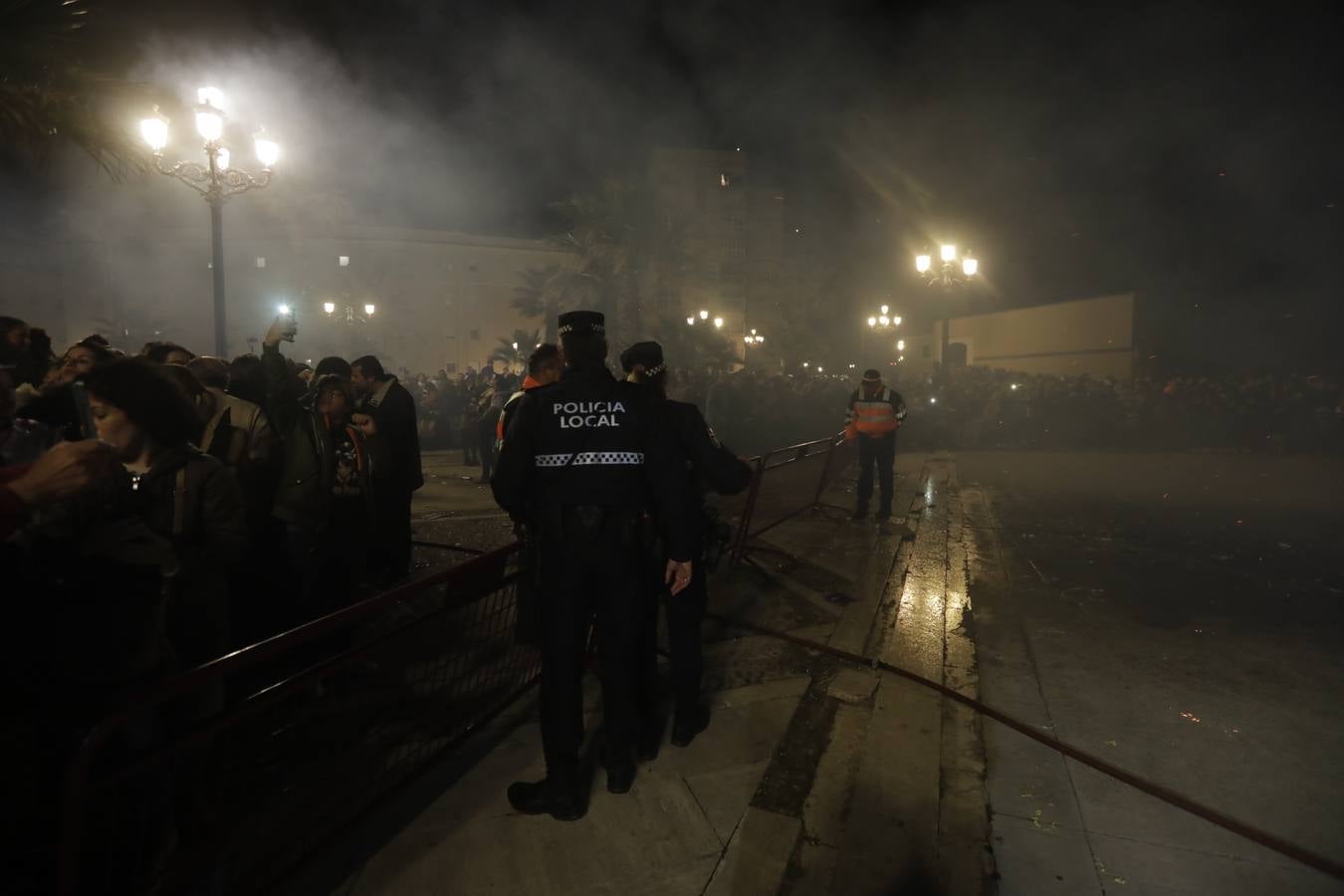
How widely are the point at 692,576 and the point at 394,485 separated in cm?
257

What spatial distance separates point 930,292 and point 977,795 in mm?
40460

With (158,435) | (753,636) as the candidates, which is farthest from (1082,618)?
(158,435)

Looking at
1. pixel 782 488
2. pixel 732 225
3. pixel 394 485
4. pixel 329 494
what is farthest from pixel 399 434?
pixel 732 225

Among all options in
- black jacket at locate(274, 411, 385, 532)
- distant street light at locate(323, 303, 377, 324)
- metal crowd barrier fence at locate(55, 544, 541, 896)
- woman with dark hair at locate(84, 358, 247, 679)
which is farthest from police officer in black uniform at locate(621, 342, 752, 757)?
distant street light at locate(323, 303, 377, 324)

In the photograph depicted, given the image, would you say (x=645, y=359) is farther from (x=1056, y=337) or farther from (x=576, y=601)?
(x=1056, y=337)

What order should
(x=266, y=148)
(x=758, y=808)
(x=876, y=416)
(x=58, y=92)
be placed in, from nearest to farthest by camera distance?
(x=758, y=808) → (x=58, y=92) → (x=876, y=416) → (x=266, y=148)

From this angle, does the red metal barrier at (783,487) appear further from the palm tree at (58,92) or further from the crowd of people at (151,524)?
the palm tree at (58,92)

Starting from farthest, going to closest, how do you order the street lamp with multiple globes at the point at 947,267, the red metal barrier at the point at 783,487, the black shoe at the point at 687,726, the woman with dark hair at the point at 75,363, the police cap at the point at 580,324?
1. the street lamp with multiple globes at the point at 947,267
2. the red metal barrier at the point at 783,487
3. the woman with dark hair at the point at 75,363
4. the black shoe at the point at 687,726
5. the police cap at the point at 580,324

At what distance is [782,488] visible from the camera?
21.1ft

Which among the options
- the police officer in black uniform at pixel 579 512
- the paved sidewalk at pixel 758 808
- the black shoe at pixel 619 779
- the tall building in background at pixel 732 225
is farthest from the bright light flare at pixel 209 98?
the tall building in background at pixel 732 225

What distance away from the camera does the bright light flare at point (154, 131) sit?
24.9 ft

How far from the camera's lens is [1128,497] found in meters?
9.17

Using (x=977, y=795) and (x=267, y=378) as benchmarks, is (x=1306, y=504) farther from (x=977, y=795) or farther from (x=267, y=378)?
(x=267, y=378)

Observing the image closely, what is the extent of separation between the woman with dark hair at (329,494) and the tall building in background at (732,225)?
133 ft
